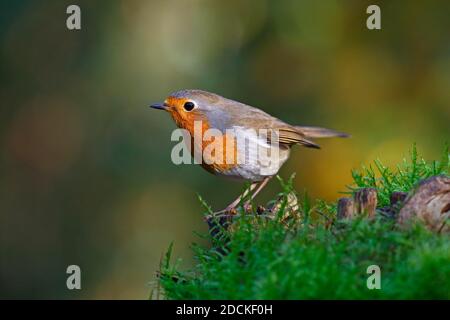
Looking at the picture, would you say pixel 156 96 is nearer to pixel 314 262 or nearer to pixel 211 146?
pixel 211 146

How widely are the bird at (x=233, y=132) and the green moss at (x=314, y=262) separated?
151cm

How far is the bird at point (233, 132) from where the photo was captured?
6.18m

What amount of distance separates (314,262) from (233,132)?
2628 millimetres

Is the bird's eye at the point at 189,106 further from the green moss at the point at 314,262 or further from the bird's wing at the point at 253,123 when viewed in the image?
the green moss at the point at 314,262

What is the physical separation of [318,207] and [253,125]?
1.68m

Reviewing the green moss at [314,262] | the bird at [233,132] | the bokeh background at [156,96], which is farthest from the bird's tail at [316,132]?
the green moss at [314,262]

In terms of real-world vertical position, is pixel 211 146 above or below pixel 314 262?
above

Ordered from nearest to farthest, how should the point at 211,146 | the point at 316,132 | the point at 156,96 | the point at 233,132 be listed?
the point at 211,146, the point at 233,132, the point at 316,132, the point at 156,96

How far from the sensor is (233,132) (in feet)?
20.7

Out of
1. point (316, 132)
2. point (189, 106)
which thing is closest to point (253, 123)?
point (189, 106)

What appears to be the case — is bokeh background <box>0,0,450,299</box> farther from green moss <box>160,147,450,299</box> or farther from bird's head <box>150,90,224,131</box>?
green moss <box>160,147,450,299</box>

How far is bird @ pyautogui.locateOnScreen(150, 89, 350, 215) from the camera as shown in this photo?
618 centimetres

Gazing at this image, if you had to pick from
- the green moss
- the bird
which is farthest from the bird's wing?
the green moss

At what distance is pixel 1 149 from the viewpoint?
412 inches
